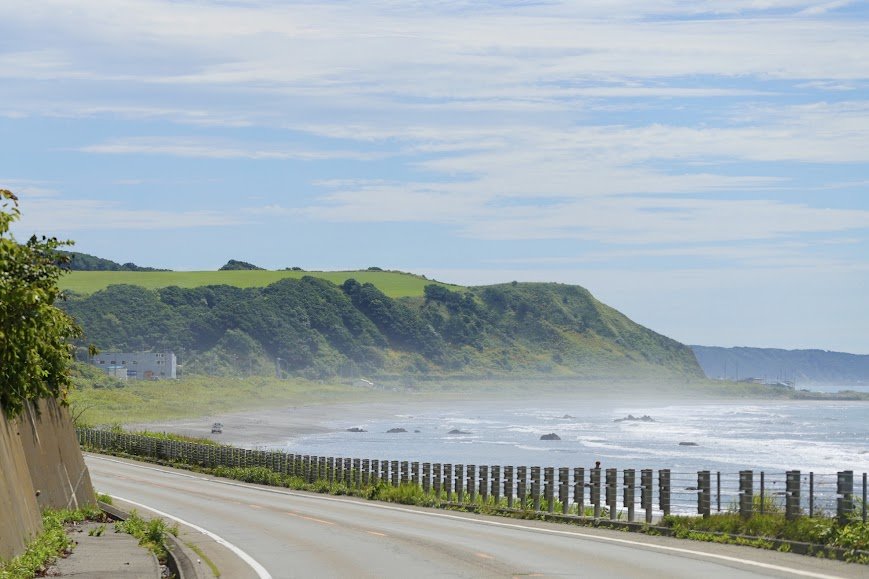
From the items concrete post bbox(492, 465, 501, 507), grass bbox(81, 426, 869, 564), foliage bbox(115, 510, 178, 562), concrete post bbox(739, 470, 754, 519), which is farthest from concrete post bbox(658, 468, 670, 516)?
foliage bbox(115, 510, 178, 562)

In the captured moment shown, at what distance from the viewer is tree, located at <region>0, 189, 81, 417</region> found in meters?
18.6

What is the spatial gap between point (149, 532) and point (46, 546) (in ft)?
16.2

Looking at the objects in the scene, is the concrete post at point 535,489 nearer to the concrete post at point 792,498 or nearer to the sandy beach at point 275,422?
the concrete post at point 792,498

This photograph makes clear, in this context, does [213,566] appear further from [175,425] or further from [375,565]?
[175,425]

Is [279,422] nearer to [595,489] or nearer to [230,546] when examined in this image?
[595,489]

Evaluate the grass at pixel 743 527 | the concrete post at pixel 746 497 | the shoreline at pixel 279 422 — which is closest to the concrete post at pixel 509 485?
the grass at pixel 743 527

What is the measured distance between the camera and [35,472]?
91.6ft

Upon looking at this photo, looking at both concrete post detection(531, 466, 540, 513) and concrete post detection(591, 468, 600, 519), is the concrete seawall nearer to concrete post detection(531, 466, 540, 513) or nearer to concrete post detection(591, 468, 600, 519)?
concrete post detection(531, 466, 540, 513)

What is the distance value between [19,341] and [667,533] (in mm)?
12926

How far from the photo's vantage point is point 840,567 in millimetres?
19922

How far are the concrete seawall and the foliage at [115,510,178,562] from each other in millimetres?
1771

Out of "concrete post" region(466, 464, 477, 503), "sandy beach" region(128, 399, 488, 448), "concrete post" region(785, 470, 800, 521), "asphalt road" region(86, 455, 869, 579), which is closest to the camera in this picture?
"asphalt road" region(86, 455, 869, 579)

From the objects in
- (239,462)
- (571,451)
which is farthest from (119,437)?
(571,451)

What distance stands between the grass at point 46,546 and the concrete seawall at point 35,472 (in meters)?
0.17
